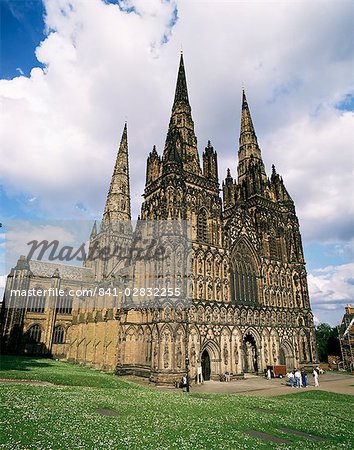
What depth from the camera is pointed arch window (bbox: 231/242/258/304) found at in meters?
34.9

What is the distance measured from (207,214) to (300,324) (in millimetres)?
19487

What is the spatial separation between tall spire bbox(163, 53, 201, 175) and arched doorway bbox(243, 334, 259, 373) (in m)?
20.4

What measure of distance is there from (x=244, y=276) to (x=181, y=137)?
1898 cm

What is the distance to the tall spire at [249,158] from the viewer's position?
43.8 metres

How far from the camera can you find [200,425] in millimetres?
10141

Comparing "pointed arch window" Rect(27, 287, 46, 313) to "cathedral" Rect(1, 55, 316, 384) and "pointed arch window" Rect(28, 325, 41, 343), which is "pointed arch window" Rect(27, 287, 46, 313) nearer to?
"cathedral" Rect(1, 55, 316, 384)

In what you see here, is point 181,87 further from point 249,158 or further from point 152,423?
point 152,423

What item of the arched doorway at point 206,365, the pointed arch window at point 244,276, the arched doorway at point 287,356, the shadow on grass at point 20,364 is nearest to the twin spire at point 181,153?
the pointed arch window at point 244,276

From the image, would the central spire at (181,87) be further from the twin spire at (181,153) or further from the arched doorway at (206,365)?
the arched doorway at (206,365)

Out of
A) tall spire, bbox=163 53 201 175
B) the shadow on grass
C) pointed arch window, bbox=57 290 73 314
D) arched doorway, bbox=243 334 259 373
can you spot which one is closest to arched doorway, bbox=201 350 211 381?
arched doorway, bbox=243 334 259 373

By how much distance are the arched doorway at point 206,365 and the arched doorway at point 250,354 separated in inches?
218

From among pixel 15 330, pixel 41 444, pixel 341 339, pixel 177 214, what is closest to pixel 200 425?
pixel 41 444

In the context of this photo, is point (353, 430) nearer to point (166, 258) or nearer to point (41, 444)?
point (41, 444)

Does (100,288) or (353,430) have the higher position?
Result: (100,288)
